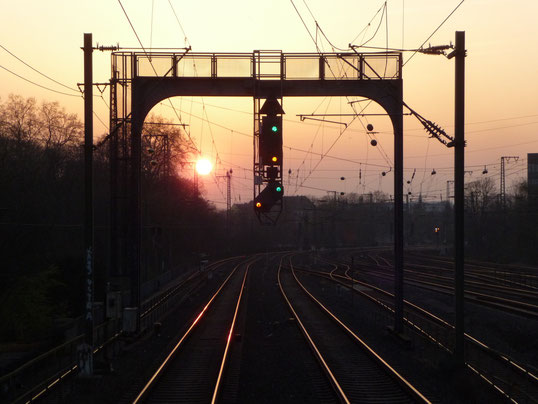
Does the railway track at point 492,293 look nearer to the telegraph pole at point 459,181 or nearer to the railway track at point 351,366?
→ the railway track at point 351,366

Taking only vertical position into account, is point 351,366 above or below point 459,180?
below

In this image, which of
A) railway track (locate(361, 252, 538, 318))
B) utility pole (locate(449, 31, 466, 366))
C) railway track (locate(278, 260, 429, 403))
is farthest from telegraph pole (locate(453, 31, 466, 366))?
railway track (locate(361, 252, 538, 318))

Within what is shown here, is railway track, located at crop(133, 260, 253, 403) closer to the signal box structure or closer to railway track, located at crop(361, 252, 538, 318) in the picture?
the signal box structure

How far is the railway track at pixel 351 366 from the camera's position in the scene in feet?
39.8

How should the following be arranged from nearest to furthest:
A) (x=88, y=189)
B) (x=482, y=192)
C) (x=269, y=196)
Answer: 1. (x=88, y=189)
2. (x=269, y=196)
3. (x=482, y=192)

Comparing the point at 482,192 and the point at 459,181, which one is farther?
the point at 482,192

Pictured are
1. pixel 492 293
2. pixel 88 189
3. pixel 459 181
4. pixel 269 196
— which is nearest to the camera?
pixel 88 189

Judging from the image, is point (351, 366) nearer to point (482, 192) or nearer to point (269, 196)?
point (269, 196)

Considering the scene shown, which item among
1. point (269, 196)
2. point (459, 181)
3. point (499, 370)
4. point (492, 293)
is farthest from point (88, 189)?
point (492, 293)

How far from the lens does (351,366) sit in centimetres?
1504

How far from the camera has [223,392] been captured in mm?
12523

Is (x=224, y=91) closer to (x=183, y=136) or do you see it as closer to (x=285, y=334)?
(x=285, y=334)

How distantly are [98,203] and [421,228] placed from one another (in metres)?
117

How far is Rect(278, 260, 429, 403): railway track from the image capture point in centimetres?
1212
